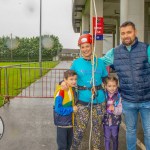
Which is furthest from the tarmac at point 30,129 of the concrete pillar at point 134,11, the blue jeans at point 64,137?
the concrete pillar at point 134,11

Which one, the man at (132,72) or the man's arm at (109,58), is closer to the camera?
the man at (132,72)

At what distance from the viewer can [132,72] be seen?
4.28 metres

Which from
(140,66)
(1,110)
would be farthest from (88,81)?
(1,110)

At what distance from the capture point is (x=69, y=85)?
14.5ft

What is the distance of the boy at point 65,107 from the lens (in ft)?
14.4

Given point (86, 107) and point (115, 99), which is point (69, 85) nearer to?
point (86, 107)

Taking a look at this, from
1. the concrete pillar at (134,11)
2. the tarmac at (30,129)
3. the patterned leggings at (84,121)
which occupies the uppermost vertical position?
the concrete pillar at (134,11)

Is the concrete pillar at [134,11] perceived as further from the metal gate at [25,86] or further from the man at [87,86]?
the man at [87,86]

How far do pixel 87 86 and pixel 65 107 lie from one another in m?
0.39

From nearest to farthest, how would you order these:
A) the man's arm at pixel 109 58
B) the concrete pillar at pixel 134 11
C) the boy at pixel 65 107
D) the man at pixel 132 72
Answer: the man at pixel 132 72 → the boy at pixel 65 107 → the man's arm at pixel 109 58 → the concrete pillar at pixel 134 11

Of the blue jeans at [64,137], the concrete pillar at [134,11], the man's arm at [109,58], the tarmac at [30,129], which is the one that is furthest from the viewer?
the concrete pillar at [134,11]

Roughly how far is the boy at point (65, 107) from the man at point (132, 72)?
0.55 metres

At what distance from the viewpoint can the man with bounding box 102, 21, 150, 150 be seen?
425cm

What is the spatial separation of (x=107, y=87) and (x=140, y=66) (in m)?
0.57
